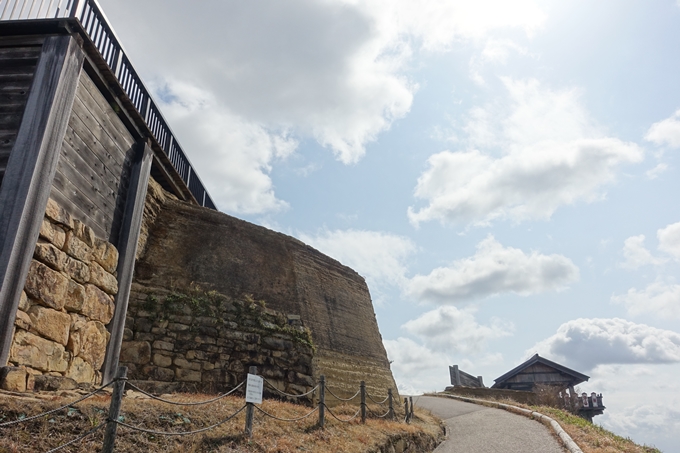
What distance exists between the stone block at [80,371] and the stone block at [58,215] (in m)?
2.12

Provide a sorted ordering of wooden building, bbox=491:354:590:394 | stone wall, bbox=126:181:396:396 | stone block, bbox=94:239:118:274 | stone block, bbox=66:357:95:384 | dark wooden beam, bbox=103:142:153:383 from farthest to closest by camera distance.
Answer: wooden building, bbox=491:354:590:394 → stone wall, bbox=126:181:396:396 → dark wooden beam, bbox=103:142:153:383 → stone block, bbox=94:239:118:274 → stone block, bbox=66:357:95:384

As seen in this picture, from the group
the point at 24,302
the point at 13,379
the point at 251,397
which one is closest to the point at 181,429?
the point at 251,397

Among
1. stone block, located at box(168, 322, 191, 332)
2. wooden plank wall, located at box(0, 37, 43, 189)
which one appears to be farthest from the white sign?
wooden plank wall, located at box(0, 37, 43, 189)

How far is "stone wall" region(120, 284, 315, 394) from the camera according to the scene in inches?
378

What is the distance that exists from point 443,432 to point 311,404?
617cm

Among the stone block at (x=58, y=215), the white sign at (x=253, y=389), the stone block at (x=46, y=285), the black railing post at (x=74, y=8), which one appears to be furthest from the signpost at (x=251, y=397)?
the black railing post at (x=74, y=8)

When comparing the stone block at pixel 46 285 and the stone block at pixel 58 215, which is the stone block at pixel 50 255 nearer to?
the stone block at pixel 46 285

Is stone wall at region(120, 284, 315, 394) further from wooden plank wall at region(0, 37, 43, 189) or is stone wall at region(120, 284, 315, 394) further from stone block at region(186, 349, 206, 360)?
wooden plank wall at region(0, 37, 43, 189)

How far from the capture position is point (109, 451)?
506cm

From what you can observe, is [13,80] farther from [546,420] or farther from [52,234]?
[546,420]

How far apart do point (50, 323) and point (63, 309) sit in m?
0.35

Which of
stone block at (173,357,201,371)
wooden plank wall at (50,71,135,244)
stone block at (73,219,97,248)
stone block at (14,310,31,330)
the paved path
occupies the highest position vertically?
wooden plank wall at (50,71,135,244)

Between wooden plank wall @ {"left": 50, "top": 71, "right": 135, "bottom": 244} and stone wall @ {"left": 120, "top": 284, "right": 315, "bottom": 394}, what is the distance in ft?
7.12

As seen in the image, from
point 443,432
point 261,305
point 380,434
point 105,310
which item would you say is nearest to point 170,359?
point 105,310
